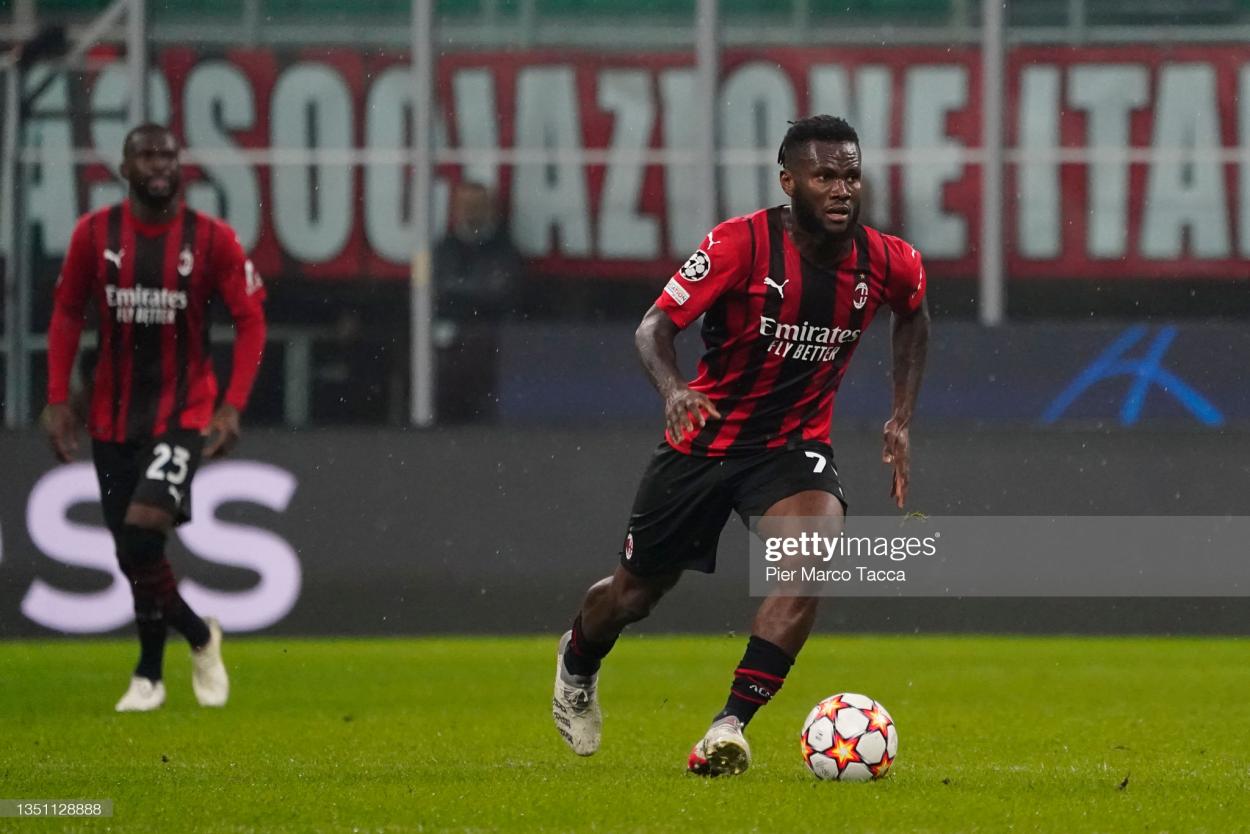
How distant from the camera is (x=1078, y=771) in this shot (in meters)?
6.73

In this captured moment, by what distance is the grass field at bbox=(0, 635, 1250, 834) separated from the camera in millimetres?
5789

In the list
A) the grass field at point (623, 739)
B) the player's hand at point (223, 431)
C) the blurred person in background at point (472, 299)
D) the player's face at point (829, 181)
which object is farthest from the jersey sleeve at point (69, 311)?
the blurred person in background at point (472, 299)

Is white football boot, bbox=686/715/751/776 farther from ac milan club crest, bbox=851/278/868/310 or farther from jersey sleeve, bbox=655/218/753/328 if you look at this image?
ac milan club crest, bbox=851/278/868/310

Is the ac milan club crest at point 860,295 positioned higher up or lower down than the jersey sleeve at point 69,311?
higher up

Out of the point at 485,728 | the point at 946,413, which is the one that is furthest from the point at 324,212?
the point at 485,728

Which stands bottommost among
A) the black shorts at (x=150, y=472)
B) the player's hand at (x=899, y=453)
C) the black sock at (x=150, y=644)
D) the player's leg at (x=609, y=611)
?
the black sock at (x=150, y=644)

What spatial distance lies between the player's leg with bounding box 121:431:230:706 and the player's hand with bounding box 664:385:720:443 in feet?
9.63

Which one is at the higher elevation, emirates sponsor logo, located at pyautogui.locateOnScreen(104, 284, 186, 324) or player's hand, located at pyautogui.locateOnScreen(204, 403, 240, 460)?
emirates sponsor logo, located at pyautogui.locateOnScreen(104, 284, 186, 324)

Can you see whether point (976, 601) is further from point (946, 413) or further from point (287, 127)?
point (287, 127)

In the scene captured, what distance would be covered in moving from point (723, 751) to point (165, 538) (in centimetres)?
303

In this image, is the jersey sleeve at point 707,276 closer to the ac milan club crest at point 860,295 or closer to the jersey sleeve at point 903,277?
the ac milan club crest at point 860,295

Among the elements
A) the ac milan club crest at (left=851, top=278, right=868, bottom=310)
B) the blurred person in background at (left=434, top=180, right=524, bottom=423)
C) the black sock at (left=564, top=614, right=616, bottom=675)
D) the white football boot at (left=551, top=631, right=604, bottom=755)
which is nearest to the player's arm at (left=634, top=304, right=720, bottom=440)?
the ac milan club crest at (left=851, top=278, right=868, bottom=310)

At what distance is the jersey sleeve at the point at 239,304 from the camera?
868 cm

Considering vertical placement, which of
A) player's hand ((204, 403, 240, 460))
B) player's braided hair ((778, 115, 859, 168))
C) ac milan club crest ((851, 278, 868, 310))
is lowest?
player's hand ((204, 403, 240, 460))
